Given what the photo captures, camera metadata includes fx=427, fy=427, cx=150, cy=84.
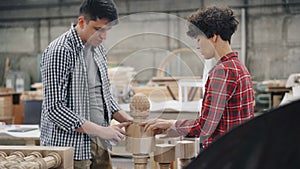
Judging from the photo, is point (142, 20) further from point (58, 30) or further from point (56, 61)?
→ point (58, 30)

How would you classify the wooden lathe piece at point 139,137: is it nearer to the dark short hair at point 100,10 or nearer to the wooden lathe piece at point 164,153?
the wooden lathe piece at point 164,153

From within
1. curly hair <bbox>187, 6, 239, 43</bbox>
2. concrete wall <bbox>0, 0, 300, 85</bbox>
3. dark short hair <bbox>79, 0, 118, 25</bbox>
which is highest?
concrete wall <bbox>0, 0, 300, 85</bbox>

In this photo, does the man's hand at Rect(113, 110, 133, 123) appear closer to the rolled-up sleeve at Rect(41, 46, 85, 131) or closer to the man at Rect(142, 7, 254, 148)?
the rolled-up sleeve at Rect(41, 46, 85, 131)

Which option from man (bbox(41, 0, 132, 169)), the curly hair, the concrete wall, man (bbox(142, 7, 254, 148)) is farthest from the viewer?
the concrete wall

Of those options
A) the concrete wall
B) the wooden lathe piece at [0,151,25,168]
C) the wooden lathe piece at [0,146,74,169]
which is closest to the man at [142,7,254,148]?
the wooden lathe piece at [0,146,74,169]

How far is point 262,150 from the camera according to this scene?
A: 2.04 ft

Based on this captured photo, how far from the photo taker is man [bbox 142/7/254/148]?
121 cm

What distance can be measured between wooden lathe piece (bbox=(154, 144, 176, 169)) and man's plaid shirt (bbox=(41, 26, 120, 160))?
341 millimetres

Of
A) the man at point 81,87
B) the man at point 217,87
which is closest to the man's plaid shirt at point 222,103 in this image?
the man at point 217,87

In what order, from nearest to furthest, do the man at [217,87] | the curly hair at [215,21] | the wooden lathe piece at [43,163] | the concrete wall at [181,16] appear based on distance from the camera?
the wooden lathe piece at [43,163]
the man at [217,87]
the curly hair at [215,21]
the concrete wall at [181,16]

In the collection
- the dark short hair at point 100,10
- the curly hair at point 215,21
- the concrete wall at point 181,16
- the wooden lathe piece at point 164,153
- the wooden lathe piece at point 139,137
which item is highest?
the concrete wall at point 181,16

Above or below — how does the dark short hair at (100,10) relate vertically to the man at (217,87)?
above

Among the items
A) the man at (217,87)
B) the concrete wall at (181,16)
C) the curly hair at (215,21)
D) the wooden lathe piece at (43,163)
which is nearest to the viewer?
the wooden lathe piece at (43,163)

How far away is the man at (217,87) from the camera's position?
121 cm
